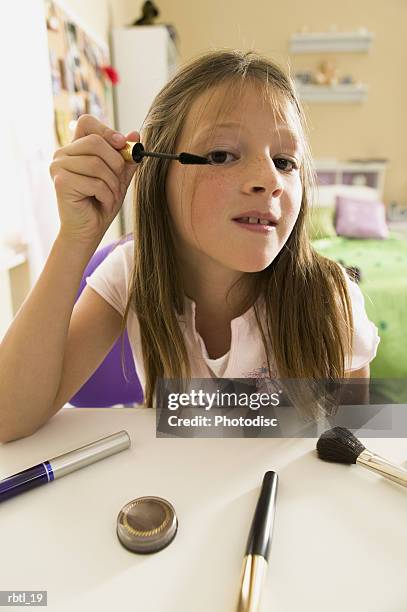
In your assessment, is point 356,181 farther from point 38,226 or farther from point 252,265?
point 252,265

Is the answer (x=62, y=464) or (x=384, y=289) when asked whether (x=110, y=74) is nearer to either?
(x=384, y=289)

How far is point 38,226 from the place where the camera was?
1.29 meters

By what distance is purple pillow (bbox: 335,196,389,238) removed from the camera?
264 cm

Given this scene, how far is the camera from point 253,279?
2.25ft

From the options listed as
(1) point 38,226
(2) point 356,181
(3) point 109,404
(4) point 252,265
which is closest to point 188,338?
(4) point 252,265

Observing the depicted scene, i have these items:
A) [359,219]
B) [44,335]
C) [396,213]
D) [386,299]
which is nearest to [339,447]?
[44,335]

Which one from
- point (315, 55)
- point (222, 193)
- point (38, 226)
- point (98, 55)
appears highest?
point (315, 55)

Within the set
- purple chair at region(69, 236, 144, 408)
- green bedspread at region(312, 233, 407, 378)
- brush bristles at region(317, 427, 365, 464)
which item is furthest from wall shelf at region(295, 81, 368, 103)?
brush bristles at region(317, 427, 365, 464)

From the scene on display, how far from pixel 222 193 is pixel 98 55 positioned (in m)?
2.02

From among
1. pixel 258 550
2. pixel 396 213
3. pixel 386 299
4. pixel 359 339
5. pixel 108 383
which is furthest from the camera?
pixel 396 213

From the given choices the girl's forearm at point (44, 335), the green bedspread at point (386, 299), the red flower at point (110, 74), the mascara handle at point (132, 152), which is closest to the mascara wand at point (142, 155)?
the mascara handle at point (132, 152)

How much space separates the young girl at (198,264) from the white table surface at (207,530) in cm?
14

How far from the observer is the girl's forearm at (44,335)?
1.71 ft

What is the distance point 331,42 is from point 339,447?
11.4 ft
